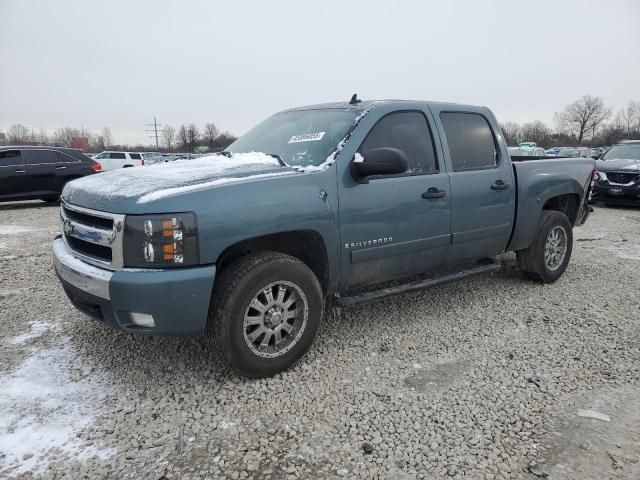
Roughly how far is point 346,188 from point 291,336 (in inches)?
43.4

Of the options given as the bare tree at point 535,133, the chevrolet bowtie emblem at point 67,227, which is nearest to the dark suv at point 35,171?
the chevrolet bowtie emblem at point 67,227

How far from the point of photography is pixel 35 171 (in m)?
11.6

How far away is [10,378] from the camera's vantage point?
3025 millimetres

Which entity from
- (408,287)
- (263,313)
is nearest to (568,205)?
(408,287)

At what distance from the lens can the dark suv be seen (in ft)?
36.8

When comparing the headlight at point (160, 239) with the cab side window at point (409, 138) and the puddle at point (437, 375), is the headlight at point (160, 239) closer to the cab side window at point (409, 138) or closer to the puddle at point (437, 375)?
the cab side window at point (409, 138)

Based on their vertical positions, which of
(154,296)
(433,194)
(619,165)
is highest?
(433,194)

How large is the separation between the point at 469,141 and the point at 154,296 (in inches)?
123

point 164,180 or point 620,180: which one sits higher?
point 164,180

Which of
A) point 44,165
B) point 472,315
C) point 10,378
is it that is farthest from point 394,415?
point 44,165

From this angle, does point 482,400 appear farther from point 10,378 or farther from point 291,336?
point 10,378

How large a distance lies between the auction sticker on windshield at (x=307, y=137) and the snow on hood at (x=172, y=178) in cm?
28

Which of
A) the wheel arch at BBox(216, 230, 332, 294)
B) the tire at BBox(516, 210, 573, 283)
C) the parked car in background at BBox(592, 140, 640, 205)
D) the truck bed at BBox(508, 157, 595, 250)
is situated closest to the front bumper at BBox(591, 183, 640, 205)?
the parked car in background at BBox(592, 140, 640, 205)

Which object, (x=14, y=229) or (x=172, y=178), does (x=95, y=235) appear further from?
(x=14, y=229)
